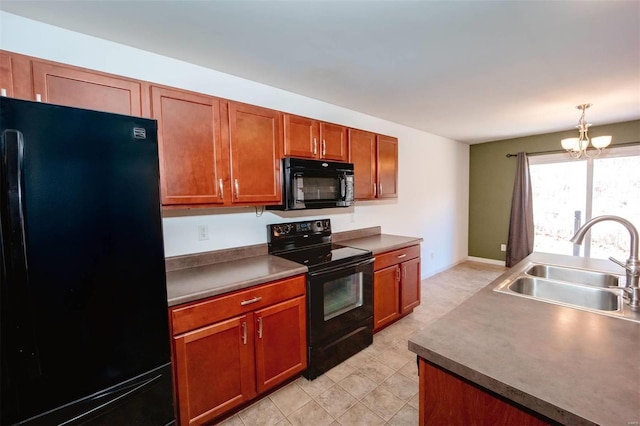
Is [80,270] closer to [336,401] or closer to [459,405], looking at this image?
[459,405]

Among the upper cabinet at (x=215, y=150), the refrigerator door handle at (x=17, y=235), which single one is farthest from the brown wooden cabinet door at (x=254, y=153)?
the refrigerator door handle at (x=17, y=235)

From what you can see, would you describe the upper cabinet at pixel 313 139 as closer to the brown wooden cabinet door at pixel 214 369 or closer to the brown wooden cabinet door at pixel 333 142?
the brown wooden cabinet door at pixel 333 142

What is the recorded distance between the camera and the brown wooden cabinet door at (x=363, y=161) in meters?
2.74

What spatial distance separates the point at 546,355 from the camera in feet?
2.94

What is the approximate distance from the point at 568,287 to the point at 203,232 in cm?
245

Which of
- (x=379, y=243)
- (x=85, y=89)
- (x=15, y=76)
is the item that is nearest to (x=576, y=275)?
(x=379, y=243)

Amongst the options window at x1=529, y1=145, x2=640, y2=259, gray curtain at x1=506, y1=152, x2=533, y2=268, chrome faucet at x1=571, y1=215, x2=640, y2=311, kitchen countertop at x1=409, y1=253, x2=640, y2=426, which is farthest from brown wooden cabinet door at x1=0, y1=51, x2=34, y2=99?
gray curtain at x1=506, y1=152, x2=533, y2=268

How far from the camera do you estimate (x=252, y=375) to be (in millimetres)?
1768

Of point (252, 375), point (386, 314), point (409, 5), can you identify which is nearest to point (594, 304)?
point (386, 314)

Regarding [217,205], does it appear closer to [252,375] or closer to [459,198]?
[252,375]

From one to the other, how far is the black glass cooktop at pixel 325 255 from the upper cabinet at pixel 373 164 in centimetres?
63

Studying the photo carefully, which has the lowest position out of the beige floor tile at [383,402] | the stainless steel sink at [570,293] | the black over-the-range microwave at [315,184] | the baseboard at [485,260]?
the beige floor tile at [383,402]

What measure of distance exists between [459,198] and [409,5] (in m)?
4.60

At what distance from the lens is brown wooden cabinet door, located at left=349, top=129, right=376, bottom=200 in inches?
108
